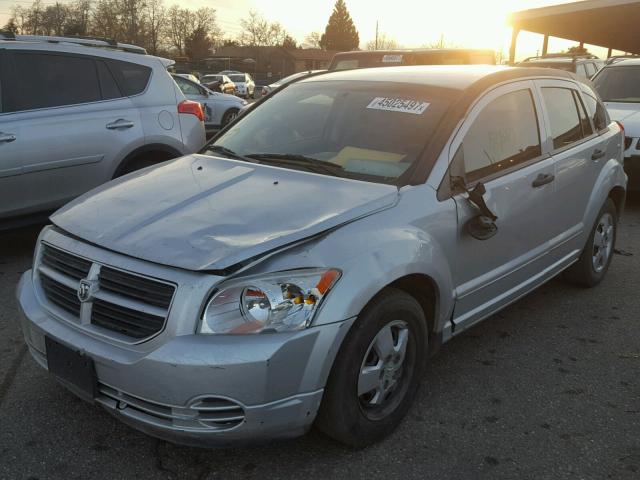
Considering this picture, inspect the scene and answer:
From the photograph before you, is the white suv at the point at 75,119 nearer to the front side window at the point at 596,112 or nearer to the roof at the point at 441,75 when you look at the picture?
the roof at the point at 441,75

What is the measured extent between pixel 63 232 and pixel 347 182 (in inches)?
52.3

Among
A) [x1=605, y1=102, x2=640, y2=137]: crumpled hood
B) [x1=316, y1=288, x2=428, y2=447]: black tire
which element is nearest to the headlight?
[x1=316, y1=288, x2=428, y2=447]: black tire

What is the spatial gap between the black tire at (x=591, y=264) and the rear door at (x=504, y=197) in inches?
33.8

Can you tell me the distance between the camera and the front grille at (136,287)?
2283 mm

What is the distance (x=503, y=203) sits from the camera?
331 cm

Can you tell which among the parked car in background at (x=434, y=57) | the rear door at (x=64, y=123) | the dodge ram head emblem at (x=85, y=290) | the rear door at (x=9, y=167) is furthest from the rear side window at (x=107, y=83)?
the parked car in background at (x=434, y=57)

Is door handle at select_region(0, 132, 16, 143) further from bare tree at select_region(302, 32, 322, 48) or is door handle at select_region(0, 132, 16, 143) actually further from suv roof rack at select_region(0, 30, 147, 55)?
bare tree at select_region(302, 32, 322, 48)

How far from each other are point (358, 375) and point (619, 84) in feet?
25.9

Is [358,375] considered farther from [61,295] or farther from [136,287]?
[61,295]

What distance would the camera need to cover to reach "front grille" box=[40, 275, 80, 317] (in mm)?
2535

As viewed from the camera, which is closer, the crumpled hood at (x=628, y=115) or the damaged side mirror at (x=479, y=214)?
the damaged side mirror at (x=479, y=214)

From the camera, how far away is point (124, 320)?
7.74ft

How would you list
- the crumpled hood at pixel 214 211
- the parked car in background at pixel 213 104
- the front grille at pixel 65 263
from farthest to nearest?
the parked car in background at pixel 213 104, the front grille at pixel 65 263, the crumpled hood at pixel 214 211

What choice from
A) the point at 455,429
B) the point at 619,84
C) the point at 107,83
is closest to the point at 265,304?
the point at 455,429
